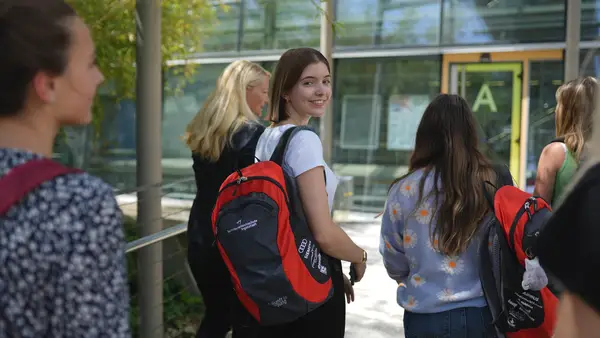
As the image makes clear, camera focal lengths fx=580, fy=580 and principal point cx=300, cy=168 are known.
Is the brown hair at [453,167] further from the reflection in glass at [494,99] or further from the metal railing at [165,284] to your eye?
the reflection in glass at [494,99]

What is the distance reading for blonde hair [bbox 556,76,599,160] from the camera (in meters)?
2.81

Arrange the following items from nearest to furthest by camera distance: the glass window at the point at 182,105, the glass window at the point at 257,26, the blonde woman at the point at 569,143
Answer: the blonde woman at the point at 569,143 → the glass window at the point at 257,26 → the glass window at the point at 182,105

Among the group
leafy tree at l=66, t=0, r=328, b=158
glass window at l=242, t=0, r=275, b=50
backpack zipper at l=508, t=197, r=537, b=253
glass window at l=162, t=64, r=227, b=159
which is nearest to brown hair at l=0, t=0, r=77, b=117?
backpack zipper at l=508, t=197, r=537, b=253

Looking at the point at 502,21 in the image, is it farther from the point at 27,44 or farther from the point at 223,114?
the point at 27,44

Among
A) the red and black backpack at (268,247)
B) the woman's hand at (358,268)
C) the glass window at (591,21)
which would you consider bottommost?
the woman's hand at (358,268)

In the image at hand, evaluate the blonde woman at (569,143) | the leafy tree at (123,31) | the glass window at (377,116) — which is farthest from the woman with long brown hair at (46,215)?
the glass window at (377,116)

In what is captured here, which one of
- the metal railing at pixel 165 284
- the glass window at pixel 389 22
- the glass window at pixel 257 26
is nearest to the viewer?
the metal railing at pixel 165 284

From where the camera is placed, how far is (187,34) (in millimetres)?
5383

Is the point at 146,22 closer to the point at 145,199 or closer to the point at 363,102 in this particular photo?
the point at 145,199

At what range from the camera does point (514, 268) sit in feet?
6.45

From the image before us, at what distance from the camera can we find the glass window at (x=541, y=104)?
8.49m

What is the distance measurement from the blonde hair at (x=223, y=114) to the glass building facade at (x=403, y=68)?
5.37 meters

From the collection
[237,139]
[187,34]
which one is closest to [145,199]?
[237,139]

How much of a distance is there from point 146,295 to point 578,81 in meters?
2.69
